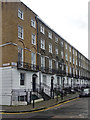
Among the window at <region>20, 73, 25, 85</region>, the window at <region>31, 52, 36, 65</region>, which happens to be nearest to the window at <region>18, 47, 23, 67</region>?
the window at <region>20, 73, 25, 85</region>

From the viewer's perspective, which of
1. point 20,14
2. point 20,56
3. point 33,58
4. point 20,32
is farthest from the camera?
point 33,58

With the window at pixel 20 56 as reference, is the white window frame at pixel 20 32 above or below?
above

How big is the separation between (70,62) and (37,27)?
19560mm

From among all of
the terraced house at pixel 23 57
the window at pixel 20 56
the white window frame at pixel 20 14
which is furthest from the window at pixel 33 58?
the white window frame at pixel 20 14

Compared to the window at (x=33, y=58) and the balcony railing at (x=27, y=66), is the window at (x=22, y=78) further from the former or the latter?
the window at (x=33, y=58)

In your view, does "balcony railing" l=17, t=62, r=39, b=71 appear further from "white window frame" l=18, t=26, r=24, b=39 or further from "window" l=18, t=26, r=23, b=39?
"window" l=18, t=26, r=23, b=39

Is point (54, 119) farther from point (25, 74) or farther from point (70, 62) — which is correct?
point (70, 62)

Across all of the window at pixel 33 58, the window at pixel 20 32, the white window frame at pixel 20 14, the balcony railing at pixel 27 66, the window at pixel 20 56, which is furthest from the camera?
the window at pixel 33 58

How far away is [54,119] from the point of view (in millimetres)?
11234

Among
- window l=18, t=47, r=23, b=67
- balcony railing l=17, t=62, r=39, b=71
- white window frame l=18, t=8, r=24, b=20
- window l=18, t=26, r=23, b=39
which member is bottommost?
balcony railing l=17, t=62, r=39, b=71

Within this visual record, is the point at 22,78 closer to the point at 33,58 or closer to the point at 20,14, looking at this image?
the point at 33,58

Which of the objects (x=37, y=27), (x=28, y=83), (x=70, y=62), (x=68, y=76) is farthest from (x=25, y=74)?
(x=70, y=62)

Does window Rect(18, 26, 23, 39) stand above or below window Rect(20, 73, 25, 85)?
above

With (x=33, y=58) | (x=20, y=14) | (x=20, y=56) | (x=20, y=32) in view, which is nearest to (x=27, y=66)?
(x=20, y=56)
